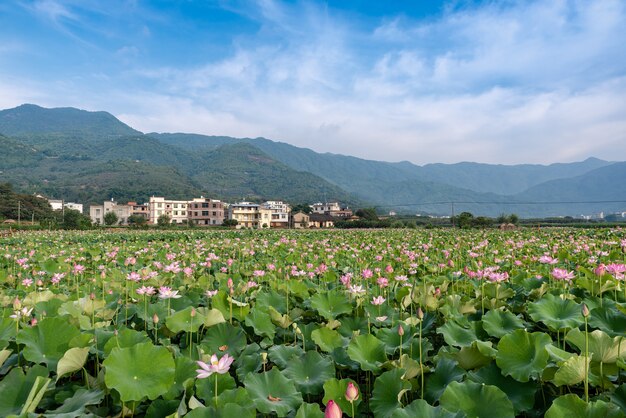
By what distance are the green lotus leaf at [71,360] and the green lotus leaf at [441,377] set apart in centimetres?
155

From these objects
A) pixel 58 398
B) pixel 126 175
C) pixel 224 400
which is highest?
pixel 126 175

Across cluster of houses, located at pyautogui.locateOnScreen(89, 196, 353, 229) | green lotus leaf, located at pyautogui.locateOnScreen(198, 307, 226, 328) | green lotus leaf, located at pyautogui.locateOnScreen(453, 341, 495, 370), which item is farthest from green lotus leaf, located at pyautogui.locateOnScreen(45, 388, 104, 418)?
cluster of houses, located at pyautogui.locateOnScreen(89, 196, 353, 229)

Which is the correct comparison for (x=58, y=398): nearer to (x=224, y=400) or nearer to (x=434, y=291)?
(x=224, y=400)

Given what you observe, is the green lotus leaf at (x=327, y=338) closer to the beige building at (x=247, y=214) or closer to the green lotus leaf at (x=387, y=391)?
the green lotus leaf at (x=387, y=391)

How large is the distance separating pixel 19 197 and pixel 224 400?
77408 millimetres

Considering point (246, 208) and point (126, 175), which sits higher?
point (126, 175)

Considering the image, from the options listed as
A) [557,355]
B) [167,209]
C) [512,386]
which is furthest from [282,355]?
[167,209]

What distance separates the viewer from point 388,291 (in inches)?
153

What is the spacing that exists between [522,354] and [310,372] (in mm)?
975

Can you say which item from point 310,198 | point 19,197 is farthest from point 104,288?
point 310,198

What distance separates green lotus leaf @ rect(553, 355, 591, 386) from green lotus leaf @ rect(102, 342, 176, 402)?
5.07 feet

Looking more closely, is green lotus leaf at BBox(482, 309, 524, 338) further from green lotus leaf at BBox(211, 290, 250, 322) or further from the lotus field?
green lotus leaf at BBox(211, 290, 250, 322)

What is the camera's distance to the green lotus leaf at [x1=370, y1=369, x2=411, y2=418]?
1700 mm

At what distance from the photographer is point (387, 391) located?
1.73 metres
